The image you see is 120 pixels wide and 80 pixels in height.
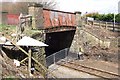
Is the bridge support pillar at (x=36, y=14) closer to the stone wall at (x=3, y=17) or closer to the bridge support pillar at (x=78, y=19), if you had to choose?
the stone wall at (x=3, y=17)

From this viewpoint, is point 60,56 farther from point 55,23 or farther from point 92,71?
point 92,71

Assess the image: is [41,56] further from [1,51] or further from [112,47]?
[112,47]

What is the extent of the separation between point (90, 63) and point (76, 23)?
16.1ft

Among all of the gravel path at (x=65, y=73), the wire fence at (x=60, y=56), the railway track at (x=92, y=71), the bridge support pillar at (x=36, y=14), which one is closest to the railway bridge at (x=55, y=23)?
the bridge support pillar at (x=36, y=14)

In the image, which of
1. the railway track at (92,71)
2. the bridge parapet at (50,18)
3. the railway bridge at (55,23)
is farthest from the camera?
the railway track at (92,71)

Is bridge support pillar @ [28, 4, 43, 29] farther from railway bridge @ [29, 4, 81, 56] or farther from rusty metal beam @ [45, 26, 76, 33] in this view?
rusty metal beam @ [45, 26, 76, 33]

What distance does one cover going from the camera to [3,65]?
1294cm

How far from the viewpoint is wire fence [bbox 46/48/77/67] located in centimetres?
2002

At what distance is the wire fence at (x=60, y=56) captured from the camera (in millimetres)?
20019

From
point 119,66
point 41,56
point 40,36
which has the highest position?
point 40,36

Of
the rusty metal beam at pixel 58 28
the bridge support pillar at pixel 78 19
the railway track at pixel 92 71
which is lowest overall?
the railway track at pixel 92 71

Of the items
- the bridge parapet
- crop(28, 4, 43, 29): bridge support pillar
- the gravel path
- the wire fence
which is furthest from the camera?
the wire fence

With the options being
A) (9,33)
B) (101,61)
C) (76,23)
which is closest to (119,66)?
(101,61)

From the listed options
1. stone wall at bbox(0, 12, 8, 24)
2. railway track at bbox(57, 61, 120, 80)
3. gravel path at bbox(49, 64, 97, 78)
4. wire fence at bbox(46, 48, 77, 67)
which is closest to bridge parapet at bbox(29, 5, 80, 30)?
wire fence at bbox(46, 48, 77, 67)
